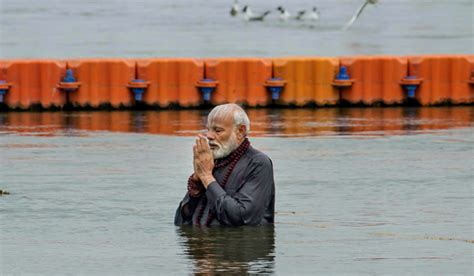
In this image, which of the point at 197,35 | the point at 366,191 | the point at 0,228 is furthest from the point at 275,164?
the point at 197,35

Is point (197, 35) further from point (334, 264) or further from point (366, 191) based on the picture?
point (334, 264)

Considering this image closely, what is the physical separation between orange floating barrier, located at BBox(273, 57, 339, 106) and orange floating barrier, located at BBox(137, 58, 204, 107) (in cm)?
139

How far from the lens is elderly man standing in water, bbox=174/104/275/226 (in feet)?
37.8

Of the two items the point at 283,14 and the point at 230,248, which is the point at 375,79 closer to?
the point at 230,248

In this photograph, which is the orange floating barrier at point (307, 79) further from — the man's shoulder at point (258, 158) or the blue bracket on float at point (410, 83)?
the man's shoulder at point (258, 158)

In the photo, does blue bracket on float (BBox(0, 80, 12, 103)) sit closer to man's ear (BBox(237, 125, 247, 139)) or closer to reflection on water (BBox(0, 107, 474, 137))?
reflection on water (BBox(0, 107, 474, 137))

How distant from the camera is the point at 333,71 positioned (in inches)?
1092

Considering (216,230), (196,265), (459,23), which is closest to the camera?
(196,265)

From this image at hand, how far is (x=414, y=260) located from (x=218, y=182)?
4.87 ft

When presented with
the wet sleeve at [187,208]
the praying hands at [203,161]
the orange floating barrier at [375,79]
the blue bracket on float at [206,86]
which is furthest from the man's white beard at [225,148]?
the orange floating barrier at [375,79]

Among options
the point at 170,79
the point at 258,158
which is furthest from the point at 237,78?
the point at 258,158

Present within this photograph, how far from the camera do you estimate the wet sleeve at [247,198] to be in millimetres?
11602

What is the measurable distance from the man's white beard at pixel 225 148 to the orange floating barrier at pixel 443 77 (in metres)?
16.4

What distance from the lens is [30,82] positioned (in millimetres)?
27109
